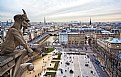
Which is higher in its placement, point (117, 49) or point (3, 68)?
point (3, 68)

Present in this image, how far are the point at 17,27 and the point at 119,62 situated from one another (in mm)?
30413

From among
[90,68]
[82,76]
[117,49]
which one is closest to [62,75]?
[82,76]

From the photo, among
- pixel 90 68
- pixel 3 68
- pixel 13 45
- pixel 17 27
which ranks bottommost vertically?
pixel 90 68

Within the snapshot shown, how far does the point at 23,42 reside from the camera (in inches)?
170

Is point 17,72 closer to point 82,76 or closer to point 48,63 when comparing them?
point 82,76

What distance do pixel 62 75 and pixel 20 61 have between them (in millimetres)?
30259

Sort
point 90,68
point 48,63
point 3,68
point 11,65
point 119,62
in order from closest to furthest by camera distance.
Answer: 1. point 3,68
2. point 11,65
3. point 119,62
4. point 90,68
5. point 48,63

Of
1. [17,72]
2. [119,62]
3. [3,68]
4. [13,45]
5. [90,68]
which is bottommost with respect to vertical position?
[90,68]

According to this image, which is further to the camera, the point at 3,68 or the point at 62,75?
the point at 62,75

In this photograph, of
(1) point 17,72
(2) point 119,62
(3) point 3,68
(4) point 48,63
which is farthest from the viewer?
(4) point 48,63

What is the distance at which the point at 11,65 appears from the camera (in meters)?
3.95

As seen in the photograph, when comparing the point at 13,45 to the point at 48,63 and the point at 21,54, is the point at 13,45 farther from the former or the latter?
the point at 48,63

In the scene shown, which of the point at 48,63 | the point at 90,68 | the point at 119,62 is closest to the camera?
the point at 119,62

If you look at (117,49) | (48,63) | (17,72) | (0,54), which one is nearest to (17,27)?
(0,54)
